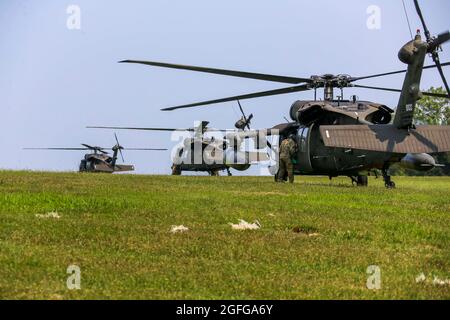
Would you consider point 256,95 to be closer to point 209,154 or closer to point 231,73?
point 231,73

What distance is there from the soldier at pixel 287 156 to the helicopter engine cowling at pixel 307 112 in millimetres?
1100

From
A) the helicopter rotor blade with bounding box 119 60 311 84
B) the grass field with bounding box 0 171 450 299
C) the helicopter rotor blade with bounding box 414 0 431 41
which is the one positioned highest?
the helicopter rotor blade with bounding box 414 0 431 41

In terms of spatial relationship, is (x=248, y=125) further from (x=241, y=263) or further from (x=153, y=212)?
(x=241, y=263)

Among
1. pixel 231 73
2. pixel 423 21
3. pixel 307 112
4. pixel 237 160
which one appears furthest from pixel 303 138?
pixel 237 160

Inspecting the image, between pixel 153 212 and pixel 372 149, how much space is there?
12.0 meters

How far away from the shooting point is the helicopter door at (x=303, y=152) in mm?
27125

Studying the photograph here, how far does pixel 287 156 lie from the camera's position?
90.5ft

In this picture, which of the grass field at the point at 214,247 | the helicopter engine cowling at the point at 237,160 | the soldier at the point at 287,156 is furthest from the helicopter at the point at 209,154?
the grass field at the point at 214,247

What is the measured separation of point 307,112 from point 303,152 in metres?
1.80

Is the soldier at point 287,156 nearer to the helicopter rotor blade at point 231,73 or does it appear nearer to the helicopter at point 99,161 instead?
the helicopter rotor blade at point 231,73

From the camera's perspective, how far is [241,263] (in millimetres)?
9336

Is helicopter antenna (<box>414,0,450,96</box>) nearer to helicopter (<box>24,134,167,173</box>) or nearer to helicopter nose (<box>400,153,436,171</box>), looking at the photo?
helicopter nose (<box>400,153,436,171</box>)

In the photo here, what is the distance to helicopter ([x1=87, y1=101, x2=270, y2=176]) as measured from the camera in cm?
4700

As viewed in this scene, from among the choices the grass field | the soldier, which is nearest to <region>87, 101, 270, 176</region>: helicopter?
the soldier
